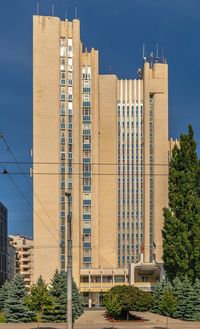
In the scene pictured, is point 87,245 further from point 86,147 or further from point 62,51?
point 62,51

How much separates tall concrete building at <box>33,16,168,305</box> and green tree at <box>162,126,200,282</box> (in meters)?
42.7

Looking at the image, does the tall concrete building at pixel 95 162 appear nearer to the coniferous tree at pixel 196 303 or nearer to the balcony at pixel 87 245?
the balcony at pixel 87 245

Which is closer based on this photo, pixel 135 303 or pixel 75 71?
pixel 135 303

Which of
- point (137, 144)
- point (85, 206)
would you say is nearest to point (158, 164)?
point (137, 144)

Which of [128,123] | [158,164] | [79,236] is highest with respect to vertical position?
[128,123]

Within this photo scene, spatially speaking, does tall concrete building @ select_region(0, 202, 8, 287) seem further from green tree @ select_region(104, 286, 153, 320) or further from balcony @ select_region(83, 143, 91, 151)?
green tree @ select_region(104, 286, 153, 320)

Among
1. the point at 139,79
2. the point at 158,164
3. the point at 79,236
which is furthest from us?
the point at 139,79

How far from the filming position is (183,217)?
2233 inches

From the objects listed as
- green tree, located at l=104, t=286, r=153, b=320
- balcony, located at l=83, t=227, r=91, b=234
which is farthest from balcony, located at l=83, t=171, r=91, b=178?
green tree, located at l=104, t=286, r=153, b=320

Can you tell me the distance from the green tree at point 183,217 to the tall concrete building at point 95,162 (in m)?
42.7

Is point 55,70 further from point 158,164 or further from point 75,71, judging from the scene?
point 158,164

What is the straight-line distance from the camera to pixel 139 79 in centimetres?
11725

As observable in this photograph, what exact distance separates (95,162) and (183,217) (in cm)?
5003

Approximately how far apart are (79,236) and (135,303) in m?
52.0
